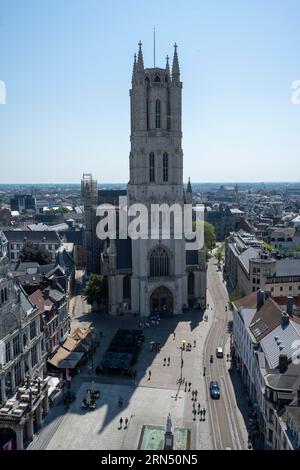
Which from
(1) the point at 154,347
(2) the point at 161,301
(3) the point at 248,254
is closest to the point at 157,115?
(3) the point at 248,254

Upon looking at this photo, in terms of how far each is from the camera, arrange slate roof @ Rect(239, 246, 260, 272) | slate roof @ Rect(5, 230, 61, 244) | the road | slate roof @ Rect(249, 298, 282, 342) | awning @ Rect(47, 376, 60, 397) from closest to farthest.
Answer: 1. the road
2. slate roof @ Rect(249, 298, 282, 342)
3. awning @ Rect(47, 376, 60, 397)
4. slate roof @ Rect(239, 246, 260, 272)
5. slate roof @ Rect(5, 230, 61, 244)

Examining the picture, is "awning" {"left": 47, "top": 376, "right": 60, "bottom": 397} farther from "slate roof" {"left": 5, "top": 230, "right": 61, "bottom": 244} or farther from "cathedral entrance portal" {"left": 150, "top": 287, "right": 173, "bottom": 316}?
"slate roof" {"left": 5, "top": 230, "right": 61, "bottom": 244}

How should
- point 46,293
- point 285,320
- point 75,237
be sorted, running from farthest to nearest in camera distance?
point 75,237
point 46,293
point 285,320

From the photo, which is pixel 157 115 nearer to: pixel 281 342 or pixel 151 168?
pixel 151 168

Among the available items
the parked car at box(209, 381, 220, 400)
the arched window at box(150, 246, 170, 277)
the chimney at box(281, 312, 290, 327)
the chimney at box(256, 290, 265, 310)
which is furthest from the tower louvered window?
the parked car at box(209, 381, 220, 400)

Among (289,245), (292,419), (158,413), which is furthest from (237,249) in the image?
(292,419)

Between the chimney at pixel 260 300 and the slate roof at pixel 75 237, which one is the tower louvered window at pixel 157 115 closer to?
the chimney at pixel 260 300

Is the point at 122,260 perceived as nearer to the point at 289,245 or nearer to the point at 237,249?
the point at 237,249
